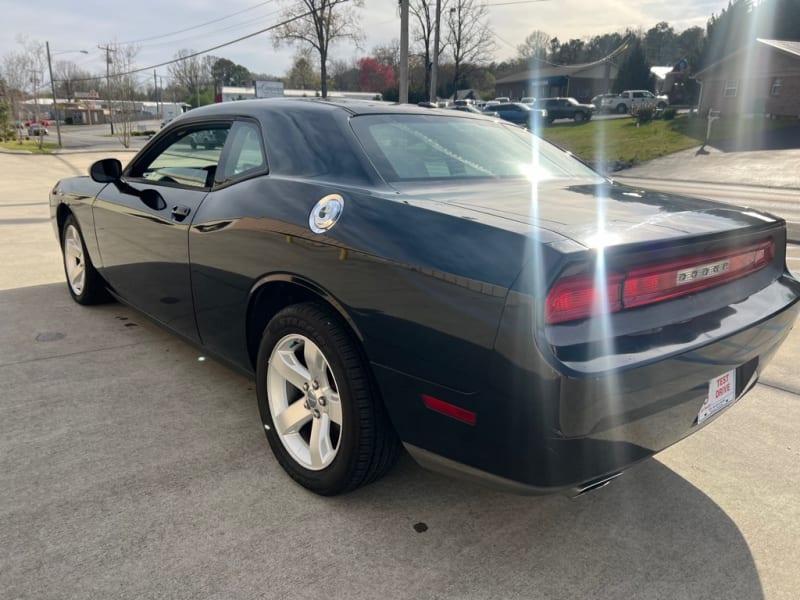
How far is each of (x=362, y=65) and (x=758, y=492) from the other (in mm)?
83341

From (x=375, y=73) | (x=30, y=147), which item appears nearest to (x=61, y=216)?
(x=30, y=147)

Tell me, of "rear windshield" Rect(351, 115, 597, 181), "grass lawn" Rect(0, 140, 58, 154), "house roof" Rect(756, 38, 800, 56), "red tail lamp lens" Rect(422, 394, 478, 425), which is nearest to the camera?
"red tail lamp lens" Rect(422, 394, 478, 425)

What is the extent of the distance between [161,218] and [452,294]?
203 cm

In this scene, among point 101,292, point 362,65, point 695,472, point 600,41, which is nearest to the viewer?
point 695,472

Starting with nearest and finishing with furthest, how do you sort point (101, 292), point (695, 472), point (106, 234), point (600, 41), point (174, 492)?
point (174, 492)
point (695, 472)
point (106, 234)
point (101, 292)
point (600, 41)

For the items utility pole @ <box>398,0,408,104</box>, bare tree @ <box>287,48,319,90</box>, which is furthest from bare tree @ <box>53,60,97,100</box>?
utility pole @ <box>398,0,408,104</box>

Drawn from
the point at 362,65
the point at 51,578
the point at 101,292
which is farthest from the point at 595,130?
the point at 362,65

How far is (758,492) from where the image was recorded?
2.45 meters

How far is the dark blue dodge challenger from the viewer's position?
1667mm

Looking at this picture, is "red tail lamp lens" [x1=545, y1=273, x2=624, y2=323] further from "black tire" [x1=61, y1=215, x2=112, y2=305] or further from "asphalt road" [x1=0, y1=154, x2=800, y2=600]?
"black tire" [x1=61, y1=215, x2=112, y2=305]

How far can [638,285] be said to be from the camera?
1794mm

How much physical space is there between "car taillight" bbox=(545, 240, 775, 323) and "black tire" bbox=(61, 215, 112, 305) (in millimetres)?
3797

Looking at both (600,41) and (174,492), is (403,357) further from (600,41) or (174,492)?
(600,41)

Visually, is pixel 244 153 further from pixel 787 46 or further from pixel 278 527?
pixel 787 46
